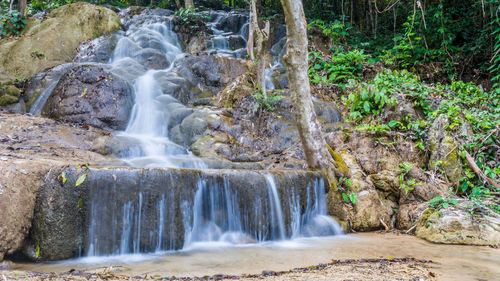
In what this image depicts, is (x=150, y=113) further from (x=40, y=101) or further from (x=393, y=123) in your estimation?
(x=393, y=123)

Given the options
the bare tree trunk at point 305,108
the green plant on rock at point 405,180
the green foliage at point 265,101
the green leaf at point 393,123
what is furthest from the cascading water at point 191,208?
the green foliage at point 265,101

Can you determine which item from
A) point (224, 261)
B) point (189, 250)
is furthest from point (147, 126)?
point (224, 261)

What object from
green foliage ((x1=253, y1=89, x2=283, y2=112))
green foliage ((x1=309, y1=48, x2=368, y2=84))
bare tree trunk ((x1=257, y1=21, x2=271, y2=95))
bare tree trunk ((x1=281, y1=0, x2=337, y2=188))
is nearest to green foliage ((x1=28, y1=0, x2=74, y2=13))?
bare tree trunk ((x1=257, y1=21, x2=271, y2=95))

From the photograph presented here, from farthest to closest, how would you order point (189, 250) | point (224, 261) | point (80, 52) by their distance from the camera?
point (80, 52), point (189, 250), point (224, 261)

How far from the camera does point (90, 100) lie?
28.8 ft

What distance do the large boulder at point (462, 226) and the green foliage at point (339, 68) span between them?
6.57 meters

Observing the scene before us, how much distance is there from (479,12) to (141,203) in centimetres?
1263

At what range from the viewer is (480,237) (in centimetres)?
474

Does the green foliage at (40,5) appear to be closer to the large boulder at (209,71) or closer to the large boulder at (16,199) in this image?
the large boulder at (209,71)

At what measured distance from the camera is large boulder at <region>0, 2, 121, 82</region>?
10945 mm

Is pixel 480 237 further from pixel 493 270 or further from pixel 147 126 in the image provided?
pixel 147 126

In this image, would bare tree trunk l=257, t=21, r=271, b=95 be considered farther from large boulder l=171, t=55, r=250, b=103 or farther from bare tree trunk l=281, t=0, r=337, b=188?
bare tree trunk l=281, t=0, r=337, b=188

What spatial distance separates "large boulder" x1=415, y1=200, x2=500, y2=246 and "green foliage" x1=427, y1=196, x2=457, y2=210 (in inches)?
2.6

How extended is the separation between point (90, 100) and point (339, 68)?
800 cm
